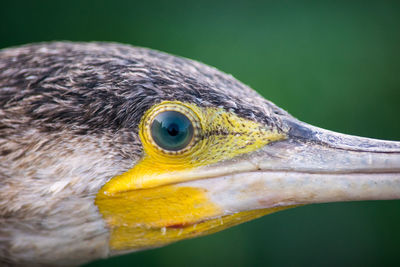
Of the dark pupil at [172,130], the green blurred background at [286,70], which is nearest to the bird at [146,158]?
the dark pupil at [172,130]

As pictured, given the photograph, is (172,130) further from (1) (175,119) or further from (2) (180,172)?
(2) (180,172)

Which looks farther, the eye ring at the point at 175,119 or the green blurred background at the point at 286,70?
the green blurred background at the point at 286,70

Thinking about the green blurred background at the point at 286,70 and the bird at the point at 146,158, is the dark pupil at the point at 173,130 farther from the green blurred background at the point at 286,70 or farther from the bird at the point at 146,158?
the green blurred background at the point at 286,70

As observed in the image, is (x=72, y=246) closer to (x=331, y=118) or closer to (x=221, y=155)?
(x=221, y=155)

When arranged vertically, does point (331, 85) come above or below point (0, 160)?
above

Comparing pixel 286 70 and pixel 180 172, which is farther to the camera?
pixel 286 70

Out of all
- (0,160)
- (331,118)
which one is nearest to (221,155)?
(0,160)

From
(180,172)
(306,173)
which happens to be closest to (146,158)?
(180,172)
